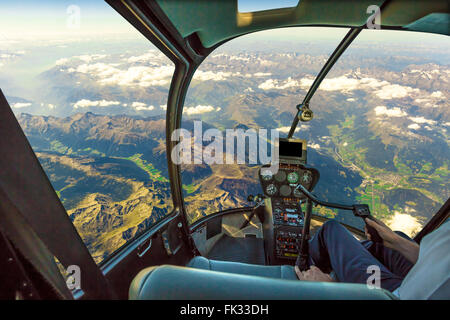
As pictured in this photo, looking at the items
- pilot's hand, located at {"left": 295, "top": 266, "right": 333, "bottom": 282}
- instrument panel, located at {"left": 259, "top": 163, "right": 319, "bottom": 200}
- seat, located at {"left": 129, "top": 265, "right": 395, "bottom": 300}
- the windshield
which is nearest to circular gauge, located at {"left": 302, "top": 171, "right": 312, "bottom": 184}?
instrument panel, located at {"left": 259, "top": 163, "right": 319, "bottom": 200}

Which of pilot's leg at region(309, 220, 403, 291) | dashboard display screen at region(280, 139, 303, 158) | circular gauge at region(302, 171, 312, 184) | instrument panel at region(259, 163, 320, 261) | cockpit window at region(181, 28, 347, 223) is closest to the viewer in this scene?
pilot's leg at region(309, 220, 403, 291)

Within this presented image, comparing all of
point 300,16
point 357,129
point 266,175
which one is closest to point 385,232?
point 266,175

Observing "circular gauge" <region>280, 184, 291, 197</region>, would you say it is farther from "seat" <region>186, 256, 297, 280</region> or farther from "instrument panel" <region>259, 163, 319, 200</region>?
"seat" <region>186, 256, 297, 280</region>

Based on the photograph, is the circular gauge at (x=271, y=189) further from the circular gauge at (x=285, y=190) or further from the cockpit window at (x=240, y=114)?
the cockpit window at (x=240, y=114)

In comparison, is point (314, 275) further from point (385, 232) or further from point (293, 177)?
point (293, 177)

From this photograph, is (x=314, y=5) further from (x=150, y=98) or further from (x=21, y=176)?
(x=150, y=98)

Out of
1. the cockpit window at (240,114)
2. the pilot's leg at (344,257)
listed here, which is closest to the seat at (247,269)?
the pilot's leg at (344,257)
